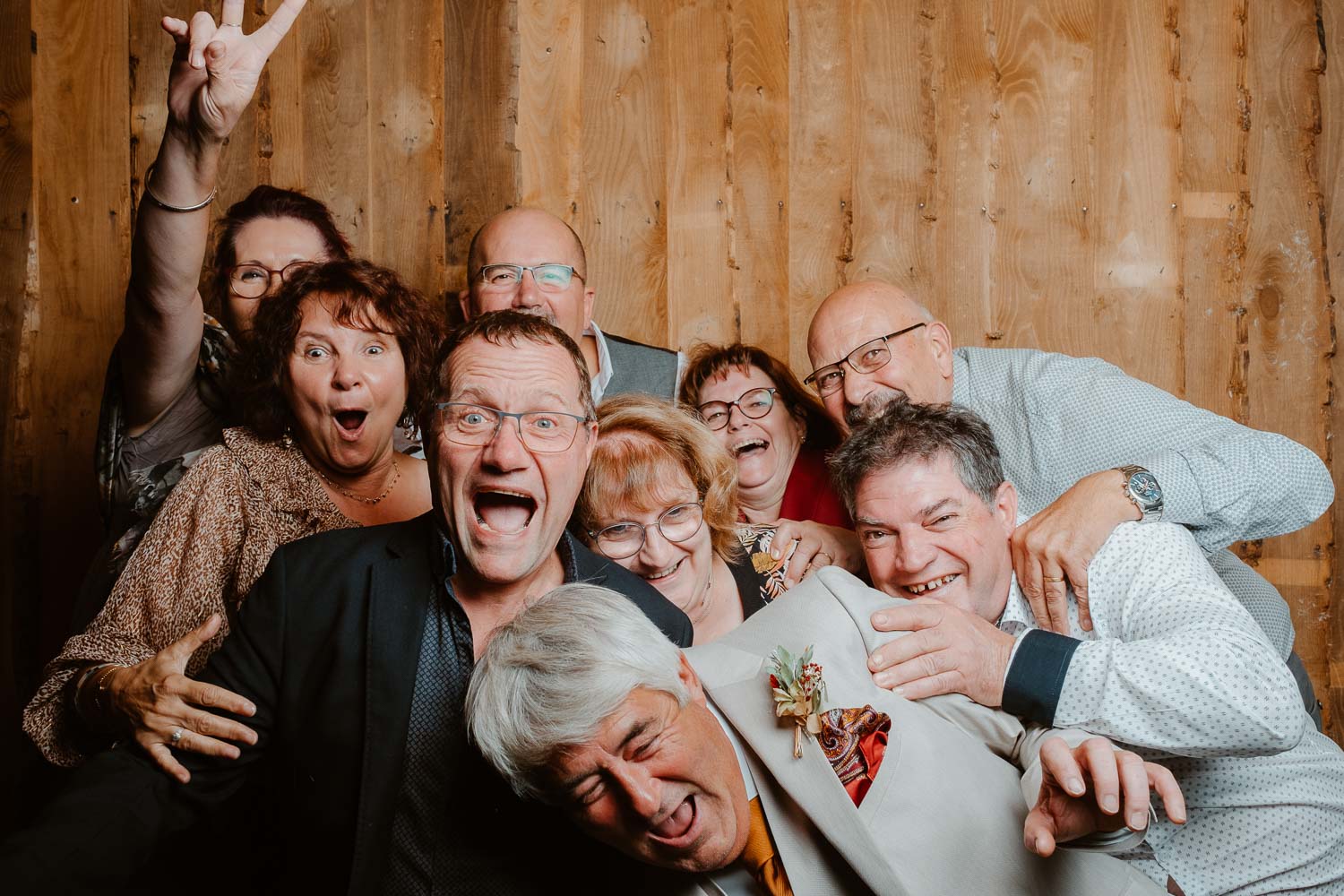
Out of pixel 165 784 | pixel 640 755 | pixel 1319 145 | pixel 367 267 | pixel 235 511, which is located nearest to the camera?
pixel 640 755

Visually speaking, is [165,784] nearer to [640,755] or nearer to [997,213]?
[640,755]

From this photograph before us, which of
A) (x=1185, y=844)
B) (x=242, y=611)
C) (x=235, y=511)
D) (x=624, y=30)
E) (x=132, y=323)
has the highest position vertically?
(x=624, y=30)

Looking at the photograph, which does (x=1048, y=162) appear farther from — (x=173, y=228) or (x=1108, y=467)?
(x=173, y=228)

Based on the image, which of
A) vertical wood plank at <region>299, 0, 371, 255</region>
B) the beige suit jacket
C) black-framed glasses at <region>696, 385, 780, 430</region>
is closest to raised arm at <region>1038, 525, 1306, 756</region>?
the beige suit jacket

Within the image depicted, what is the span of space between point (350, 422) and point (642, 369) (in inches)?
41.6

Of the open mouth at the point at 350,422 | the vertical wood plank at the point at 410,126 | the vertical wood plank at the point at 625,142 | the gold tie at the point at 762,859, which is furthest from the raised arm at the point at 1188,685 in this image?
the vertical wood plank at the point at 410,126

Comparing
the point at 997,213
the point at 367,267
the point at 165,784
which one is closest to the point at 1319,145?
the point at 997,213

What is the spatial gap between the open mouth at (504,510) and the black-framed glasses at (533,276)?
108 centimetres

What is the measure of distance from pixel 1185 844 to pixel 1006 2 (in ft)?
8.92

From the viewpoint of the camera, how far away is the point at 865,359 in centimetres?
264

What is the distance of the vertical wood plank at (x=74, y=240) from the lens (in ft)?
11.5

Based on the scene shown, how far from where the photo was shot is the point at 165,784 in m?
1.74

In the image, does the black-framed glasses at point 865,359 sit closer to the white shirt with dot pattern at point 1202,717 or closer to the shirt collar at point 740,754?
the white shirt with dot pattern at point 1202,717

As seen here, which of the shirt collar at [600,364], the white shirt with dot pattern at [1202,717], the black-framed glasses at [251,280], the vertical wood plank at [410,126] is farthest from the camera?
the vertical wood plank at [410,126]
